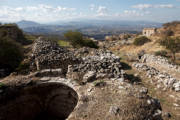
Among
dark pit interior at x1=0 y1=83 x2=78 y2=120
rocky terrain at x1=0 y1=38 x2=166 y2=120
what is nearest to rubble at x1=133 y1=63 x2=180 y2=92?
rocky terrain at x1=0 y1=38 x2=166 y2=120

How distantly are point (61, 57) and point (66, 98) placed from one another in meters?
4.03

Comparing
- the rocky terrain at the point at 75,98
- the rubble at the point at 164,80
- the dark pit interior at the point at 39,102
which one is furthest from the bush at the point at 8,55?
the rubble at the point at 164,80

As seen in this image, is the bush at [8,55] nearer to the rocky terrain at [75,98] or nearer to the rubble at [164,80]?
the rocky terrain at [75,98]

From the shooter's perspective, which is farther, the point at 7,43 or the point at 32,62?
the point at 7,43

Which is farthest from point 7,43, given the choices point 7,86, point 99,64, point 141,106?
point 141,106

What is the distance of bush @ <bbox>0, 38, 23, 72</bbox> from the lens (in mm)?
14685

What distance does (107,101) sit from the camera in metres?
4.98

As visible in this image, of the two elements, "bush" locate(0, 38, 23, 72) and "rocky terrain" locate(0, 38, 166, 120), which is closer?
"rocky terrain" locate(0, 38, 166, 120)

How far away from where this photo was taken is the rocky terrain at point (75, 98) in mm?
4480

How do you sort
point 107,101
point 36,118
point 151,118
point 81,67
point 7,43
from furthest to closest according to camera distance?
point 7,43 → point 81,67 → point 36,118 → point 107,101 → point 151,118

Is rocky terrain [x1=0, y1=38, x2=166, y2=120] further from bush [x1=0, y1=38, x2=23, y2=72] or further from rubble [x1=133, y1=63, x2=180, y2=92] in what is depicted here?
bush [x1=0, y1=38, x2=23, y2=72]

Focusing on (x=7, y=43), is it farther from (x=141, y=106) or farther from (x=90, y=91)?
(x=141, y=106)

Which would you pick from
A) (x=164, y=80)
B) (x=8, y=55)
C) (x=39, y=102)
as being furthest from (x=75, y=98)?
(x=8, y=55)

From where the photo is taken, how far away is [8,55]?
1485 centimetres
